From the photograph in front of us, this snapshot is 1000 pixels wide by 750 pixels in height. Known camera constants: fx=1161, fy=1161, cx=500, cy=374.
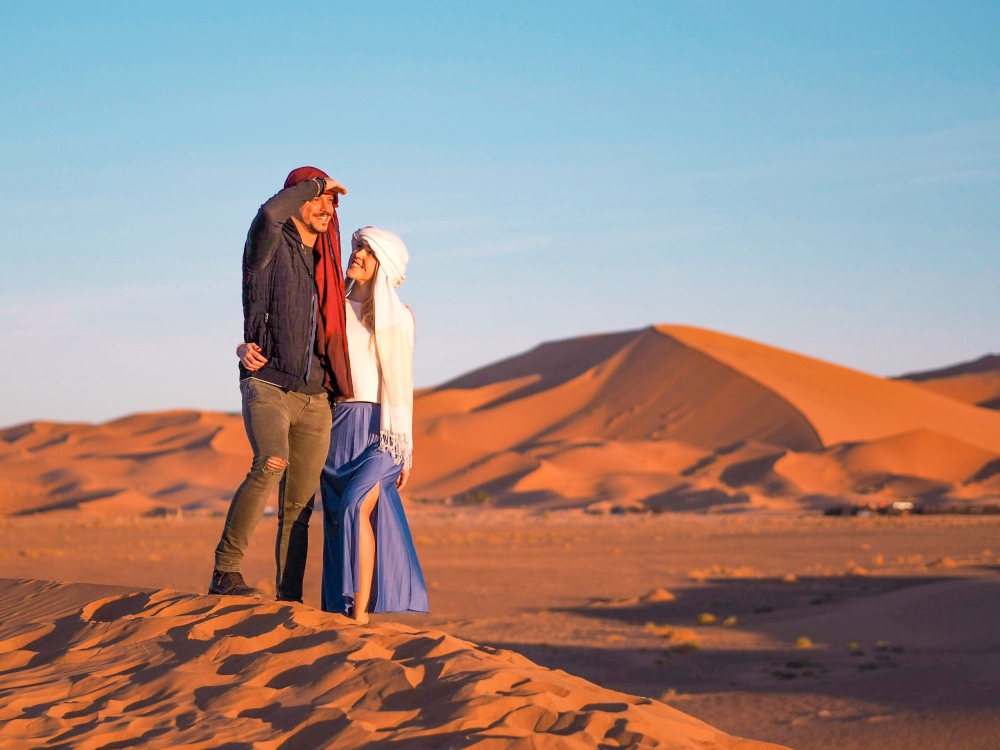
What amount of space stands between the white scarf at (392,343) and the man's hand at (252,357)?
0.59 m

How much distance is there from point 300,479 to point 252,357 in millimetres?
666

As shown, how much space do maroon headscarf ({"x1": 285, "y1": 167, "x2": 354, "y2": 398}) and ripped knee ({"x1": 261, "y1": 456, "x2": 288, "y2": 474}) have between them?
54cm

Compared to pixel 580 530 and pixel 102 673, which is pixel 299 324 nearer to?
pixel 102 673

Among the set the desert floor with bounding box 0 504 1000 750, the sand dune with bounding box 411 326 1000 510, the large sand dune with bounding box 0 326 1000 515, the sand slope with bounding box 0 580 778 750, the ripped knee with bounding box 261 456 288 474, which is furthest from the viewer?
the large sand dune with bounding box 0 326 1000 515

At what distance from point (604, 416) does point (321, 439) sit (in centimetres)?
7127

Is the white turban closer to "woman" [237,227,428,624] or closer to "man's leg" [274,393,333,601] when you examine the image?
"woman" [237,227,428,624]

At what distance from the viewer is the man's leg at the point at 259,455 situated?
532 cm

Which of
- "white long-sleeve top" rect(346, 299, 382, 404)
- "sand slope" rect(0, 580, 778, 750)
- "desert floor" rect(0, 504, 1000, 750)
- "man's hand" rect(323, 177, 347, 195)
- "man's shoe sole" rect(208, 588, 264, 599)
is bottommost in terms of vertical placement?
"desert floor" rect(0, 504, 1000, 750)

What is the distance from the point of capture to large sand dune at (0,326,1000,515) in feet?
180

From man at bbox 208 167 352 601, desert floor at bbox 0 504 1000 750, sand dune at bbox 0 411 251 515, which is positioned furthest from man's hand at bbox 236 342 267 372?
sand dune at bbox 0 411 251 515

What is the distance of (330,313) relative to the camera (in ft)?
18.4

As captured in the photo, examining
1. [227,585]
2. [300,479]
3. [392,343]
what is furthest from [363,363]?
[227,585]

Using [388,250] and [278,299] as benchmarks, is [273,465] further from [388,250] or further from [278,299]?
[388,250]

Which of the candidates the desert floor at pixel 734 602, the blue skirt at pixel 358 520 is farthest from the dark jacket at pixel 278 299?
the desert floor at pixel 734 602
